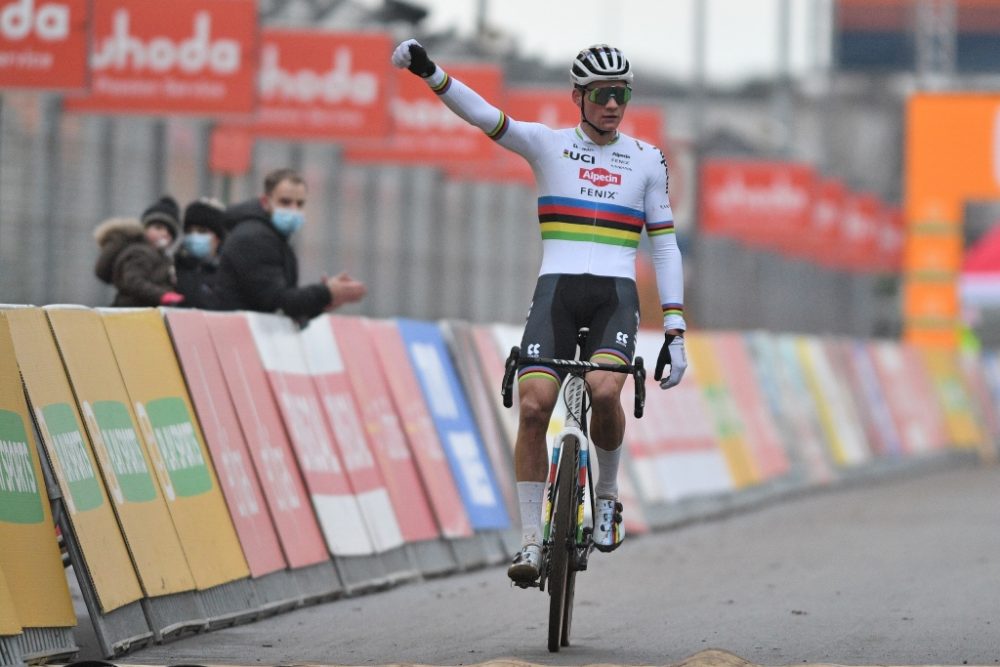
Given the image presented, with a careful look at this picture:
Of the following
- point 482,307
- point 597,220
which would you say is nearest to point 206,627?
point 597,220

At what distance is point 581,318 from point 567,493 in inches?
31.1

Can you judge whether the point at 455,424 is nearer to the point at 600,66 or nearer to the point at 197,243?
the point at 197,243

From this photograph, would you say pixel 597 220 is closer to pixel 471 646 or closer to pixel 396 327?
pixel 471 646

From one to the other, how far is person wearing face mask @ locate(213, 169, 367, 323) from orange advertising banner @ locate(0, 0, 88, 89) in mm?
3486

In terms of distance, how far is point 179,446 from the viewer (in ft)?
30.5

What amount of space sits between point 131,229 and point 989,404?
24.7 meters

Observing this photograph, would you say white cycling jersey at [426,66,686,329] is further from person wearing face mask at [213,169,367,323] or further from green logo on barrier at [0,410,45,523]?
person wearing face mask at [213,169,367,323]

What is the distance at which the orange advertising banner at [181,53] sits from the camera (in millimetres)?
16391

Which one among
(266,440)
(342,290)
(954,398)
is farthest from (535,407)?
(954,398)

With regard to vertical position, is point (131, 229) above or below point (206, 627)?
above

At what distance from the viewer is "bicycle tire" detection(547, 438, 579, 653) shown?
829 centimetres

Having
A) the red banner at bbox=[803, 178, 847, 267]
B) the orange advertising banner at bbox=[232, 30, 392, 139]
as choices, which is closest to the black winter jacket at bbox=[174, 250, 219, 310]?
the orange advertising banner at bbox=[232, 30, 392, 139]

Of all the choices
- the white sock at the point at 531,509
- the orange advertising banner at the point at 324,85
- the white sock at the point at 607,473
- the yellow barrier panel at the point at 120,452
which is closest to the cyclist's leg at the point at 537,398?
the white sock at the point at 531,509

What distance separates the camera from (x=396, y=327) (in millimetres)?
12547
